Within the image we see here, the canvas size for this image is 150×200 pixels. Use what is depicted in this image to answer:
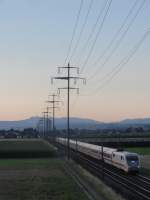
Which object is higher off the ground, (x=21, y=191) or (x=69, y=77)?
(x=69, y=77)

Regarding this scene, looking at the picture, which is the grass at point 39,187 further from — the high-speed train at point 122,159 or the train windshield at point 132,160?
the train windshield at point 132,160

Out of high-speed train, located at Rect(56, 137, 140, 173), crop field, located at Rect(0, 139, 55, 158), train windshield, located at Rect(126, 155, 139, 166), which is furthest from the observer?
crop field, located at Rect(0, 139, 55, 158)

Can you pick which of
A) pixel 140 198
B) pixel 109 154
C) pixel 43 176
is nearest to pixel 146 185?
pixel 140 198

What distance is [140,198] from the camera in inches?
1210

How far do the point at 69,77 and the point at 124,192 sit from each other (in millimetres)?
39660

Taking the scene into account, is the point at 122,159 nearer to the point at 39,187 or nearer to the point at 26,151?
the point at 39,187

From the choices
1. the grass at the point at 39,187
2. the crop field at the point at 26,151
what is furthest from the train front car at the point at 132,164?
the crop field at the point at 26,151

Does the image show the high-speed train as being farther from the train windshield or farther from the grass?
the grass

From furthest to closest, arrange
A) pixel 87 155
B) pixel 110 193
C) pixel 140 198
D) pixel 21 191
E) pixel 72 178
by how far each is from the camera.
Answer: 1. pixel 87 155
2. pixel 72 178
3. pixel 21 191
4. pixel 110 193
5. pixel 140 198

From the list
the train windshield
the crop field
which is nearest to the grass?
the train windshield

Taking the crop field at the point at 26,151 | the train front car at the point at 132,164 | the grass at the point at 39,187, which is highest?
the crop field at the point at 26,151

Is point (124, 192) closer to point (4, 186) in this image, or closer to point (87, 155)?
point (4, 186)

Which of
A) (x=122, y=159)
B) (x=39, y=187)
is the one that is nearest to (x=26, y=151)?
(x=122, y=159)

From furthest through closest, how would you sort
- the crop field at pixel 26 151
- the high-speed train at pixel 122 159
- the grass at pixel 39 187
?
the crop field at pixel 26 151 → the high-speed train at pixel 122 159 → the grass at pixel 39 187
